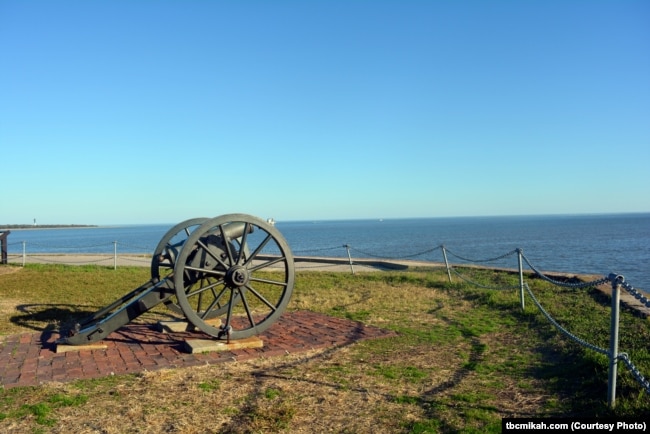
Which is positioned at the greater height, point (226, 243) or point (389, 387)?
point (226, 243)

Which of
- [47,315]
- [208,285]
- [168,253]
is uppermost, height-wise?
[168,253]

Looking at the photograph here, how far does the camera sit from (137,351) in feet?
21.9

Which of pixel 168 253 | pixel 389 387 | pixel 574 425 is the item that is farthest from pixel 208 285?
pixel 574 425

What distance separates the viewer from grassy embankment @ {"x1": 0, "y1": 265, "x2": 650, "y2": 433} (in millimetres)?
4324

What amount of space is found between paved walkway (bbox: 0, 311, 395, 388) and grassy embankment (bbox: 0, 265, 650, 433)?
12.8 inches

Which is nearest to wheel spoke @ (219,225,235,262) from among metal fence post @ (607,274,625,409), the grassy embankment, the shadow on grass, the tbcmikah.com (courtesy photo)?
the grassy embankment

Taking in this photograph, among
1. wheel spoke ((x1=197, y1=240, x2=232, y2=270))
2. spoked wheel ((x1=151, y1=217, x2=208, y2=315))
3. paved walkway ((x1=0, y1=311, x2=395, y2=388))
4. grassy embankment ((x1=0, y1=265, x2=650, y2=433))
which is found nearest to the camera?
grassy embankment ((x1=0, y1=265, x2=650, y2=433))

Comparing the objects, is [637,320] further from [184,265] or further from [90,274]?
[90,274]

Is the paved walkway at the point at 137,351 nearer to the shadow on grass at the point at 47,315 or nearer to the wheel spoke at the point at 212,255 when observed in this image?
the shadow on grass at the point at 47,315

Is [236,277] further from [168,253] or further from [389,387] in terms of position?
[389,387]

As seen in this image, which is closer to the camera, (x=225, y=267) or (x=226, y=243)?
(x=226, y=243)

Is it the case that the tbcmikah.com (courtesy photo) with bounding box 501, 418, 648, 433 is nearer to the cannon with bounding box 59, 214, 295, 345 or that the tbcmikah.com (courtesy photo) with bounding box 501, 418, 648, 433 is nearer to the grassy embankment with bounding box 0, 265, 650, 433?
the grassy embankment with bounding box 0, 265, 650, 433

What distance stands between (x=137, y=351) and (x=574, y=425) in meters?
5.02

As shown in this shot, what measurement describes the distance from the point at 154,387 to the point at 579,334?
5.44 metres
